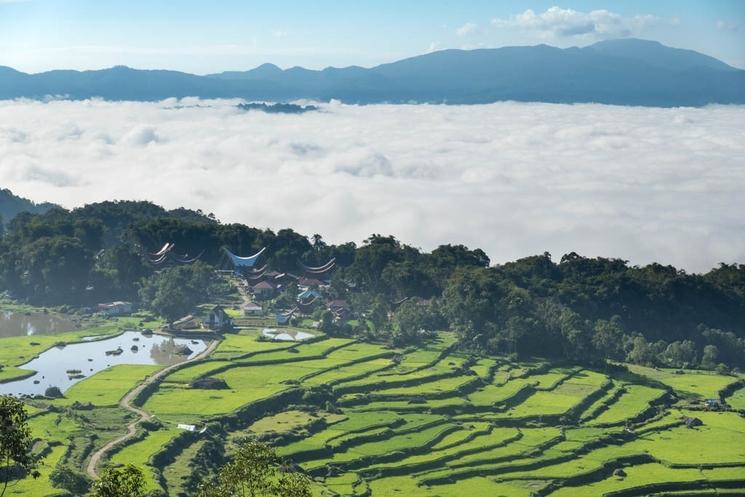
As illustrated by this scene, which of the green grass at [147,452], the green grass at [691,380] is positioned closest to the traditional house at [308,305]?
the green grass at [691,380]

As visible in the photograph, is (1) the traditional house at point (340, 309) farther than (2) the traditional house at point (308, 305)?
No

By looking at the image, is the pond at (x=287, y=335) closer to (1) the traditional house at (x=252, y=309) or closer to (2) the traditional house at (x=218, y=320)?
(2) the traditional house at (x=218, y=320)

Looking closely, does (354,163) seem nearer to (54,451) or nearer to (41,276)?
(41,276)

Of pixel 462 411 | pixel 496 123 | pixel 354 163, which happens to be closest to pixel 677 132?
→ pixel 496 123

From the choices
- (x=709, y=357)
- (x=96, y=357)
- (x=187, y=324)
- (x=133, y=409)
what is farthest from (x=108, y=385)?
(x=709, y=357)

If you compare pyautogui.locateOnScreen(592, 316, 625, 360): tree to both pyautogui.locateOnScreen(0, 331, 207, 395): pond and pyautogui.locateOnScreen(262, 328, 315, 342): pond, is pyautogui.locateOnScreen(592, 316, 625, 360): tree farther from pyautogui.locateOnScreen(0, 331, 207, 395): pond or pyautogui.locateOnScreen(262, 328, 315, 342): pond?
pyautogui.locateOnScreen(0, 331, 207, 395): pond

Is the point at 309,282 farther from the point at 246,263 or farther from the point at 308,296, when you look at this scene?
the point at 246,263

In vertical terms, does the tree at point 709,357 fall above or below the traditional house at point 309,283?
below
